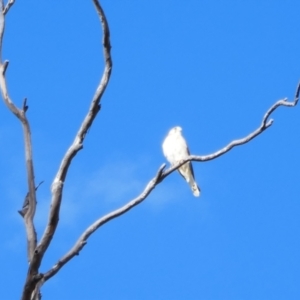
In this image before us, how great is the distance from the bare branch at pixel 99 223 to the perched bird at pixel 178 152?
24.8 feet

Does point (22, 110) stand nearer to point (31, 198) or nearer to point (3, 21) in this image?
point (31, 198)

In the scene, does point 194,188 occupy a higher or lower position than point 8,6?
higher

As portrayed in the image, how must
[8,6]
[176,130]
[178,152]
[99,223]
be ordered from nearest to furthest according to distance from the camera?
1. [99,223]
2. [8,6]
3. [178,152]
4. [176,130]

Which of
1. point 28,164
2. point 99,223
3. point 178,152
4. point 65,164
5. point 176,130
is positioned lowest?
point 99,223

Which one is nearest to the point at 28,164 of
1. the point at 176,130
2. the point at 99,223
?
the point at 99,223

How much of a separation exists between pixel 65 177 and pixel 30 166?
0.27m

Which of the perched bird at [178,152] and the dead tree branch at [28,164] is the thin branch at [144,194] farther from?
the perched bird at [178,152]

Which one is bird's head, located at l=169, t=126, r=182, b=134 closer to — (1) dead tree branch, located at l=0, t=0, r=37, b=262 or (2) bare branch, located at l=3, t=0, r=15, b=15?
(2) bare branch, located at l=3, t=0, r=15, b=15

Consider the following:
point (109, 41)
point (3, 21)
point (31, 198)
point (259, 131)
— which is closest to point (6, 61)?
point (3, 21)

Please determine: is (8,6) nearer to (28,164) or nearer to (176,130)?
(28,164)

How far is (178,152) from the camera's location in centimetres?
1261

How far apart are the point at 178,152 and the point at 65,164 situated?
28.5ft

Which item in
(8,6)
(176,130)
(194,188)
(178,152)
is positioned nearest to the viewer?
(8,6)

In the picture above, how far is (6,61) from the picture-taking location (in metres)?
4.62
